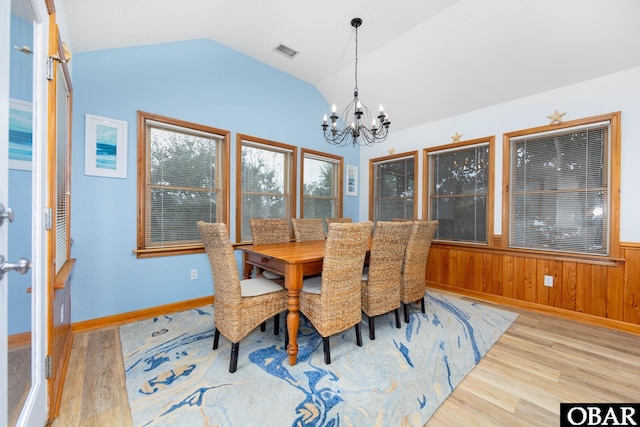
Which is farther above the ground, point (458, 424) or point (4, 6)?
point (4, 6)

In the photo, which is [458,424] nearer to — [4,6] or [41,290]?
[41,290]

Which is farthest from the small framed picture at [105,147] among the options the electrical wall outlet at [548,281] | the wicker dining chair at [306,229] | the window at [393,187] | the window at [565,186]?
the electrical wall outlet at [548,281]

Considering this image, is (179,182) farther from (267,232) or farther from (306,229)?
(306,229)

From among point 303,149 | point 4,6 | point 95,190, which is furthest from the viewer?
point 303,149

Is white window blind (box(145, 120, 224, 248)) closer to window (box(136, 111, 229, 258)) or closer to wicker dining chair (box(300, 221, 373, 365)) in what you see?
window (box(136, 111, 229, 258))

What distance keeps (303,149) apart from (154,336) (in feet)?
9.74

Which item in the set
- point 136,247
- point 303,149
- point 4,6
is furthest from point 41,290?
point 303,149

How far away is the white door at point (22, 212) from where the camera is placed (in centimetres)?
85

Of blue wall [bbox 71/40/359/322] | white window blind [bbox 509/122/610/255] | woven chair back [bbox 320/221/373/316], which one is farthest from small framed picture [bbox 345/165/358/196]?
woven chair back [bbox 320/221/373/316]

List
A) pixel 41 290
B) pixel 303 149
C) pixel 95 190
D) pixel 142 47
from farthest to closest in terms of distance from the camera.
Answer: pixel 303 149 → pixel 142 47 → pixel 95 190 → pixel 41 290

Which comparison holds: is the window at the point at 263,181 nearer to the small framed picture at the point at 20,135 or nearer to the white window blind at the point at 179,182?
the white window blind at the point at 179,182

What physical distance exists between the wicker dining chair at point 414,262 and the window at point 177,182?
2170 millimetres

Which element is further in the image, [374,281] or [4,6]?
[374,281]

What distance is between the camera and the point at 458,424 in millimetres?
1391
